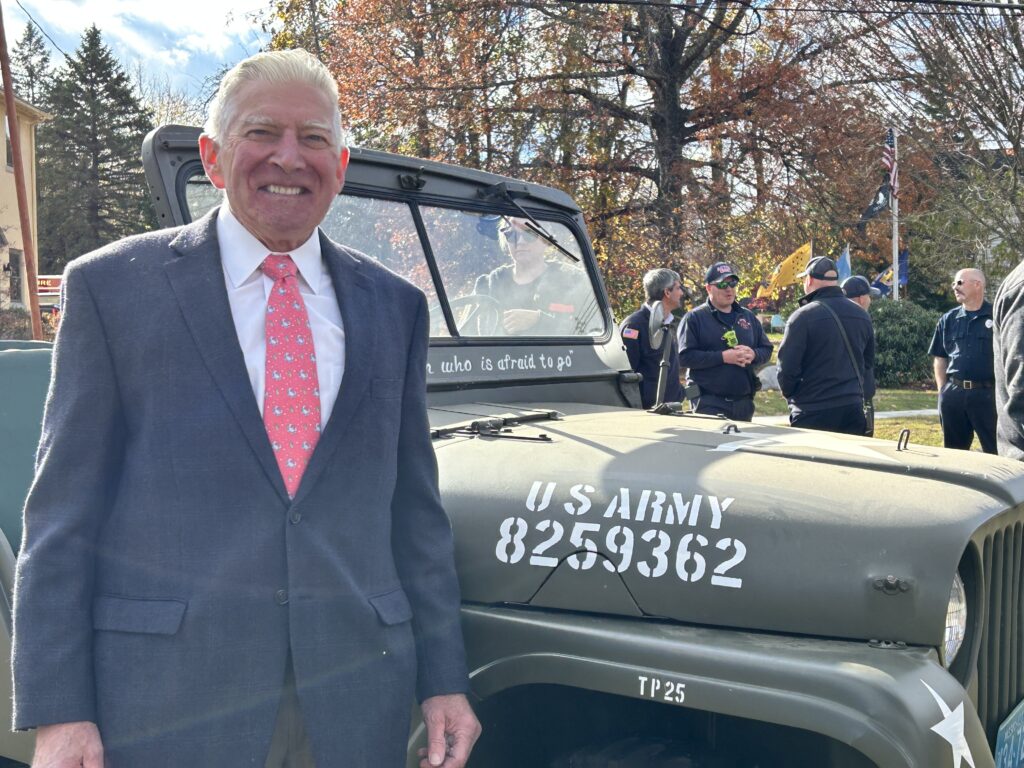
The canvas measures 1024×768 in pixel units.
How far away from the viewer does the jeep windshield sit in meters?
3.23

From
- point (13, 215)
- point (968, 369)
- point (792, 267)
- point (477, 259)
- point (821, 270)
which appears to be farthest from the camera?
point (13, 215)

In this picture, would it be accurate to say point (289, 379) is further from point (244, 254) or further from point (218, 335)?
point (244, 254)

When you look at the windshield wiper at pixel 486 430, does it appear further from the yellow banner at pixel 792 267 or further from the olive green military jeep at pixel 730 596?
the yellow banner at pixel 792 267

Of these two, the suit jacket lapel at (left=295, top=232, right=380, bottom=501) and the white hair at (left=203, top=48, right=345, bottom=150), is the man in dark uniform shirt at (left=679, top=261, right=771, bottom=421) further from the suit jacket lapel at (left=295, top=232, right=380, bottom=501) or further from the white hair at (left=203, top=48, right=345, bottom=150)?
the white hair at (left=203, top=48, right=345, bottom=150)

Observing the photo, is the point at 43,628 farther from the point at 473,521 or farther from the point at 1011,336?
the point at 1011,336

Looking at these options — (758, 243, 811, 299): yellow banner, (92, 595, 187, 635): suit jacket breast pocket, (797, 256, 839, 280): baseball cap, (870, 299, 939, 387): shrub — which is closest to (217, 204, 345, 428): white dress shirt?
(92, 595, 187, 635): suit jacket breast pocket

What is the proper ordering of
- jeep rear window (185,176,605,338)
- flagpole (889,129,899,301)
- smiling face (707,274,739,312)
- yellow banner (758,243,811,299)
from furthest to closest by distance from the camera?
1. flagpole (889,129,899,301)
2. yellow banner (758,243,811,299)
3. smiling face (707,274,739,312)
4. jeep rear window (185,176,605,338)

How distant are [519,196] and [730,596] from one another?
6.96 feet

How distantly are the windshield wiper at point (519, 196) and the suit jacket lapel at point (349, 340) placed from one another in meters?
1.65

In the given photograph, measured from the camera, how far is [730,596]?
77.9 inches

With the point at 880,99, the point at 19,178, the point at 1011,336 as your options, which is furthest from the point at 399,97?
the point at 1011,336

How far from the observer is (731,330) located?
20.6ft

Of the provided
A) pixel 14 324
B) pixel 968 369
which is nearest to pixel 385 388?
pixel 968 369

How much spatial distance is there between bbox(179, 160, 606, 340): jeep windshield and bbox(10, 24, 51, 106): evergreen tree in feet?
158
